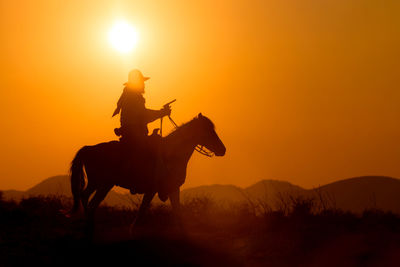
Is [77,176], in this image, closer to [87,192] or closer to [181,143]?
[87,192]

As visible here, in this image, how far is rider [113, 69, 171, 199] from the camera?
13.3 meters

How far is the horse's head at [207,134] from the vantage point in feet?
46.0

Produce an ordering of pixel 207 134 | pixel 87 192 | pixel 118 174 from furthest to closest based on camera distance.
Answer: pixel 207 134
pixel 87 192
pixel 118 174

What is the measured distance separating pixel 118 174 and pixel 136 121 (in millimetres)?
1277

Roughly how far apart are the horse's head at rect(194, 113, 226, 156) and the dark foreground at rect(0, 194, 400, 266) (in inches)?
70.9

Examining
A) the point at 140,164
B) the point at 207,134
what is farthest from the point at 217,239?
the point at 207,134

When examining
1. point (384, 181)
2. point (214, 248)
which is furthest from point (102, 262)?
point (384, 181)

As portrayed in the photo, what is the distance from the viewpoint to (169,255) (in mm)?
10281

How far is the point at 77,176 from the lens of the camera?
1341cm

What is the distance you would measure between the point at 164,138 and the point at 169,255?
165 inches

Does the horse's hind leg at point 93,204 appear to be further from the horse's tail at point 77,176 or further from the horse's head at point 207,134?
the horse's head at point 207,134

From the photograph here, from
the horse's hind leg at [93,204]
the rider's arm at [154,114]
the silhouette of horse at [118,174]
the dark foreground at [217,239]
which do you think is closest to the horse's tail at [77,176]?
the silhouette of horse at [118,174]

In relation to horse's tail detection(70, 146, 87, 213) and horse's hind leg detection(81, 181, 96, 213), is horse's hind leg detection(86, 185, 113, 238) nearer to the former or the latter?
horse's hind leg detection(81, 181, 96, 213)

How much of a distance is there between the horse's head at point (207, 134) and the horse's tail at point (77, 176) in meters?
2.69
